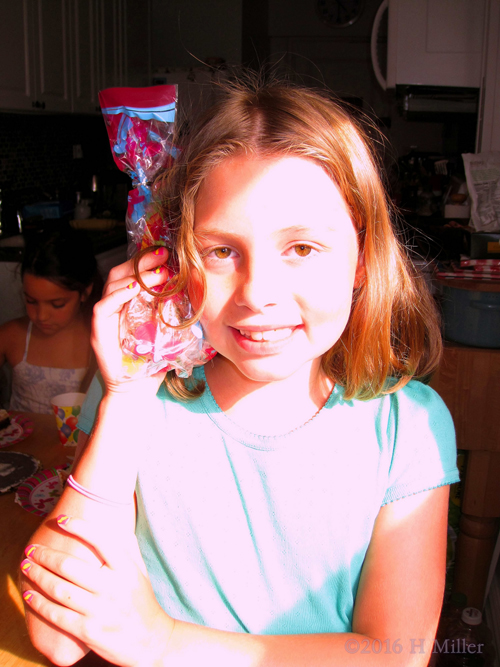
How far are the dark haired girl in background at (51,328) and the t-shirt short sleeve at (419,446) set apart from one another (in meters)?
1.46

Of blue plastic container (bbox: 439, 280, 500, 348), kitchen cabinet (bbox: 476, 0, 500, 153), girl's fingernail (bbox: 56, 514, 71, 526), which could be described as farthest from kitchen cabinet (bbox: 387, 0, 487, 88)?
girl's fingernail (bbox: 56, 514, 71, 526)

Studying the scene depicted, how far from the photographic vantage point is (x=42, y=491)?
42.4 inches

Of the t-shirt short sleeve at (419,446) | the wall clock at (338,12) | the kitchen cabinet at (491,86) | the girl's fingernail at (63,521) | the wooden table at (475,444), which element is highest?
the wall clock at (338,12)

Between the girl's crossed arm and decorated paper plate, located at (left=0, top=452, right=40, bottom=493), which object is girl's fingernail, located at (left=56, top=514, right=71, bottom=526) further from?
decorated paper plate, located at (left=0, top=452, right=40, bottom=493)

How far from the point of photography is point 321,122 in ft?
2.55

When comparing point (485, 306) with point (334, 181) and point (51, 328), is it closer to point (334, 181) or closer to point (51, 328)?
point (334, 181)

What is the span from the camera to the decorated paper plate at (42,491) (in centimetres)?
103

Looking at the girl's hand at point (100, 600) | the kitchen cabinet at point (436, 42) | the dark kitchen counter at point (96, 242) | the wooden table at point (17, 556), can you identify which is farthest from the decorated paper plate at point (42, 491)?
the kitchen cabinet at point (436, 42)

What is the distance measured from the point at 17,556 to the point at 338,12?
6763 mm

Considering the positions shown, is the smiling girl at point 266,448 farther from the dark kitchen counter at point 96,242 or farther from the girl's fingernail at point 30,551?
the dark kitchen counter at point 96,242

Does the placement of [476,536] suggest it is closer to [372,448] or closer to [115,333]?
[372,448]

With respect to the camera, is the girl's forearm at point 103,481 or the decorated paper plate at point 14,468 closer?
the girl's forearm at point 103,481

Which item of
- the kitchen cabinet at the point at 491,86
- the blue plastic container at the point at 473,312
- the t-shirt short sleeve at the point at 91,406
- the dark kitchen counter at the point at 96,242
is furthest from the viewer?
the dark kitchen counter at the point at 96,242

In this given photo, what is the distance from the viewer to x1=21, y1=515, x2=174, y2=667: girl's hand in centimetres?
70
